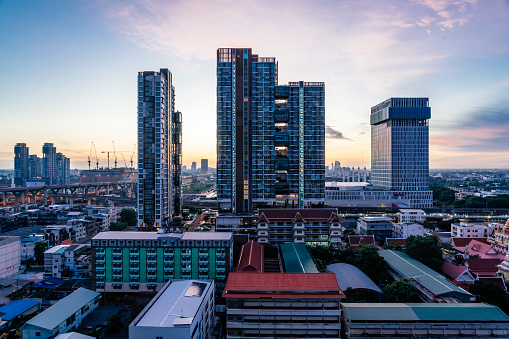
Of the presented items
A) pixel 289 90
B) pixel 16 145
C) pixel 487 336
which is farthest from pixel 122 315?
pixel 16 145

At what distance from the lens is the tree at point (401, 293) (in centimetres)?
2200

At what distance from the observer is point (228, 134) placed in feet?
139

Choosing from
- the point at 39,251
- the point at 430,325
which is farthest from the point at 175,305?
the point at 39,251

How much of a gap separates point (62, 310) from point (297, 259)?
18.1 meters

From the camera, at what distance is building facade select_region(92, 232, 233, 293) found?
25766 mm

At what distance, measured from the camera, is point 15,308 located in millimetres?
22391

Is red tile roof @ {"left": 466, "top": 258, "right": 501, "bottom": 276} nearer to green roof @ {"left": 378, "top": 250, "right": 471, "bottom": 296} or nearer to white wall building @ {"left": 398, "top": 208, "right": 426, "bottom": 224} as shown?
green roof @ {"left": 378, "top": 250, "right": 471, "bottom": 296}

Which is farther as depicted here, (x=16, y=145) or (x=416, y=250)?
(x=16, y=145)

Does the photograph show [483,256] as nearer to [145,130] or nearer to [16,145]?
[145,130]

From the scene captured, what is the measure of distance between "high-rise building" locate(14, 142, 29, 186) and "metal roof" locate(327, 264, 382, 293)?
120 metres

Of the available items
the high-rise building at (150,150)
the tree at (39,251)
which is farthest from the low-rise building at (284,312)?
the high-rise building at (150,150)

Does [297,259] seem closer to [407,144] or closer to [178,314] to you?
[178,314]

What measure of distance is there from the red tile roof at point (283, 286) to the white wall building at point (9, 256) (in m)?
25.9

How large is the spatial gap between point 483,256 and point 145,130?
44.6 m
